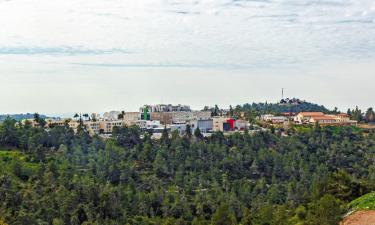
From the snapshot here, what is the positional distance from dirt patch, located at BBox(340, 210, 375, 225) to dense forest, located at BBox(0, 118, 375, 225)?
417 centimetres

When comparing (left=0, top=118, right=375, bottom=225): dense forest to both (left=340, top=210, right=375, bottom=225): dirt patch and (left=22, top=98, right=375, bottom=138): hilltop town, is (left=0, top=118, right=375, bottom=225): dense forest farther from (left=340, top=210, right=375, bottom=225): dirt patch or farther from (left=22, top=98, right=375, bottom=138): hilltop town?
(left=22, top=98, right=375, bottom=138): hilltop town

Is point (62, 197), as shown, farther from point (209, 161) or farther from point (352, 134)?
point (352, 134)

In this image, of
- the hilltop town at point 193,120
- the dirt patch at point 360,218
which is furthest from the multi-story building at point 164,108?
the dirt patch at point 360,218

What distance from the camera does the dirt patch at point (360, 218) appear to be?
21.1 m

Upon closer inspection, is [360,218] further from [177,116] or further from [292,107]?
[292,107]

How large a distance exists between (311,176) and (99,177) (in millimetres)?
27357

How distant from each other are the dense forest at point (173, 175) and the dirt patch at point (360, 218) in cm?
417

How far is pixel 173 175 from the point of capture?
6450cm

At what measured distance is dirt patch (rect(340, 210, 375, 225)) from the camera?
69.1 ft

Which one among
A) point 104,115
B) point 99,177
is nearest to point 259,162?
point 99,177

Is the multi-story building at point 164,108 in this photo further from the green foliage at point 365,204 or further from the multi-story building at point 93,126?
the green foliage at point 365,204

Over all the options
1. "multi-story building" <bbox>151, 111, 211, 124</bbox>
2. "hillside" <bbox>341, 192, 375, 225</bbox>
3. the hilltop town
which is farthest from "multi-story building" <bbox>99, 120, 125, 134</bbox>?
"hillside" <bbox>341, 192, 375, 225</bbox>

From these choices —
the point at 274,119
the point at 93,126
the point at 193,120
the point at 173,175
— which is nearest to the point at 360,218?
the point at 173,175

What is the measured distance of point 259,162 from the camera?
230 feet
